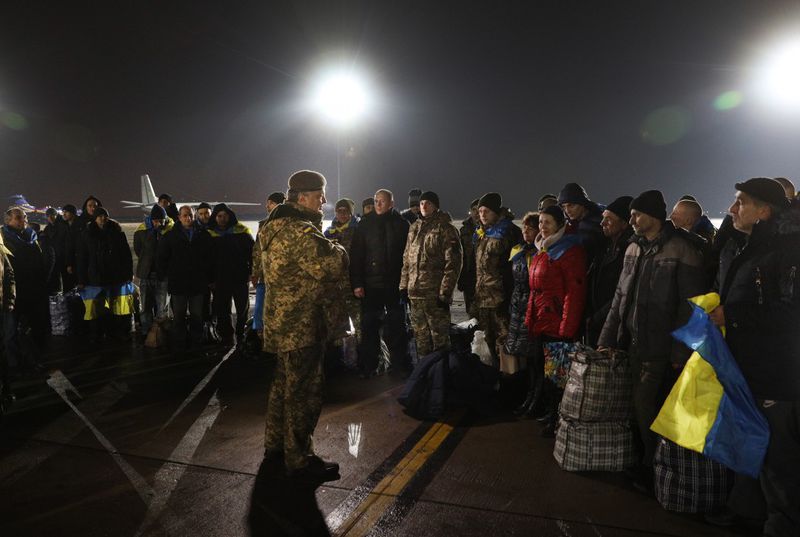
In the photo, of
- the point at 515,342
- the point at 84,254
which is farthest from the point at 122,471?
the point at 84,254

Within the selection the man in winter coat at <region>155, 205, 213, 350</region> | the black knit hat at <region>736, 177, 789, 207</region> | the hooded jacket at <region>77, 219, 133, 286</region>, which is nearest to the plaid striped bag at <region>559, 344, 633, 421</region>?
the black knit hat at <region>736, 177, 789, 207</region>

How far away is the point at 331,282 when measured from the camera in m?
3.85

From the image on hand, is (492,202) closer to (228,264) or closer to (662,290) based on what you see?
(662,290)

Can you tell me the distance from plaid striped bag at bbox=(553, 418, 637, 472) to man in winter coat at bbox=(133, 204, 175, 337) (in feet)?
22.0

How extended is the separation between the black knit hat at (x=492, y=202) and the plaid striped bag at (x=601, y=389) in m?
2.46

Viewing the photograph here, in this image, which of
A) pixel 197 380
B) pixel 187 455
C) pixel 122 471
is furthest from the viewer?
pixel 197 380

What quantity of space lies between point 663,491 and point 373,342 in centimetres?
390

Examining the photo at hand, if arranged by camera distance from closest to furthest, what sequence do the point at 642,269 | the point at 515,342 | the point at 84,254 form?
1. the point at 642,269
2. the point at 515,342
3. the point at 84,254

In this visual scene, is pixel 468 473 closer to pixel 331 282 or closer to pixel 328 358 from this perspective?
pixel 331 282

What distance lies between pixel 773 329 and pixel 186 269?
713 cm

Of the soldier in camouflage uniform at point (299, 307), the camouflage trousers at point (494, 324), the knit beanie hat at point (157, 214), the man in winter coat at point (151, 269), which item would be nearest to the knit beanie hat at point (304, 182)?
the soldier in camouflage uniform at point (299, 307)

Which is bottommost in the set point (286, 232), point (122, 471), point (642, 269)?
point (122, 471)

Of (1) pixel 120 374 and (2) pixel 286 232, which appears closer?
(2) pixel 286 232

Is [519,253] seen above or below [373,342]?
above
